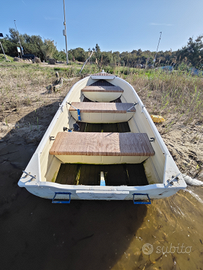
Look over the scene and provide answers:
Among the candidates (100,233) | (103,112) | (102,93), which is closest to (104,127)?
(103,112)

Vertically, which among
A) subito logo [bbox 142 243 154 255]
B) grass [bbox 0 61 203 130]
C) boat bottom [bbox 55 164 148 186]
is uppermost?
grass [bbox 0 61 203 130]

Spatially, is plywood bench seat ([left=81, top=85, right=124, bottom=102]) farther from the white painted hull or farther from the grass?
the white painted hull

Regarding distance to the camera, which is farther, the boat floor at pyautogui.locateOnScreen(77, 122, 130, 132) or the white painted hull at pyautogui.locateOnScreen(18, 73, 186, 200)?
the boat floor at pyautogui.locateOnScreen(77, 122, 130, 132)

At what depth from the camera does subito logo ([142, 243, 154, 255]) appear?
1.38 meters

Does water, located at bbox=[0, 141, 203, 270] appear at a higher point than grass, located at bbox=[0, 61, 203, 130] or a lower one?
lower

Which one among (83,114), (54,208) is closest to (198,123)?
(83,114)

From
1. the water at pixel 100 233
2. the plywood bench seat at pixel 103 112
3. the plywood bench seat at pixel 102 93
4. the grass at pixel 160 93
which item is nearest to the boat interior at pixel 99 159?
the water at pixel 100 233

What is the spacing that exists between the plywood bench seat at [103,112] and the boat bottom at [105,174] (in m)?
1.24

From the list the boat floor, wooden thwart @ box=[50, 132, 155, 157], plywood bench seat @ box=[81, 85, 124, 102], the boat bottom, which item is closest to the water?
the boat bottom

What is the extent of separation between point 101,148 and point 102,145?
0.23ft

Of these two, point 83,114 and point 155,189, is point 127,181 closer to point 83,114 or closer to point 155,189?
point 155,189

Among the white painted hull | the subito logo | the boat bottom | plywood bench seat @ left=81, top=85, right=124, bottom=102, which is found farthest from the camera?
plywood bench seat @ left=81, top=85, right=124, bottom=102

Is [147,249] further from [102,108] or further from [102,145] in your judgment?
[102,108]

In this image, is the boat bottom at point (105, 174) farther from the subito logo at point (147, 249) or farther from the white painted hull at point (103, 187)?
the subito logo at point (147, 249)
